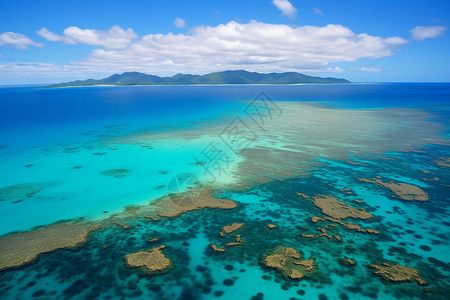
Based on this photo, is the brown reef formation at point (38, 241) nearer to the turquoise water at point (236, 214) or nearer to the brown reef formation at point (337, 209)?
the turquoise water at point (236, 214)

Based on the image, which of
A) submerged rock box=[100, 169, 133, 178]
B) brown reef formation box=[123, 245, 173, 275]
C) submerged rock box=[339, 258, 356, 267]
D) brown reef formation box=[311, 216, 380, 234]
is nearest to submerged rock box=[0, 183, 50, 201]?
submerged rock box=[100, 169, 133, 178]

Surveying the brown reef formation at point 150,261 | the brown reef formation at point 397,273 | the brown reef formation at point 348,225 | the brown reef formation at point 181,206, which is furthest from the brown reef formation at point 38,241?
the brown reef formation at point 397,273

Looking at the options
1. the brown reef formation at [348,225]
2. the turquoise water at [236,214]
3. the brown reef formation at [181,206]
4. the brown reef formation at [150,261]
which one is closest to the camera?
the turquoise water at [236,214]

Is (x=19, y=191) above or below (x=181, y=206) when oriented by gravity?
below

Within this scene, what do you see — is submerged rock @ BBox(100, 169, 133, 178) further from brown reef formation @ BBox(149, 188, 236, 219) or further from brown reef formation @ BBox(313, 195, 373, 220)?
brown reef formation @ BBox(313, 195, 373, 220)

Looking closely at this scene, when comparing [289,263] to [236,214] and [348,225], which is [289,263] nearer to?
[236,214]

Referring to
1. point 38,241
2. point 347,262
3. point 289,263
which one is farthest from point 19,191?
point 347,262

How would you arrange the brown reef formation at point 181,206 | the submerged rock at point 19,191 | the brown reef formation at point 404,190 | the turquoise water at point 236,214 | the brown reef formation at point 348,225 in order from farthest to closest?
the submerged rock at point 19,191 < the brown reef formation at point 404,190 < the brown reef formation at point 181,206 < the brown reef formation at point 348,225 < the turquoise water at point 236,214
